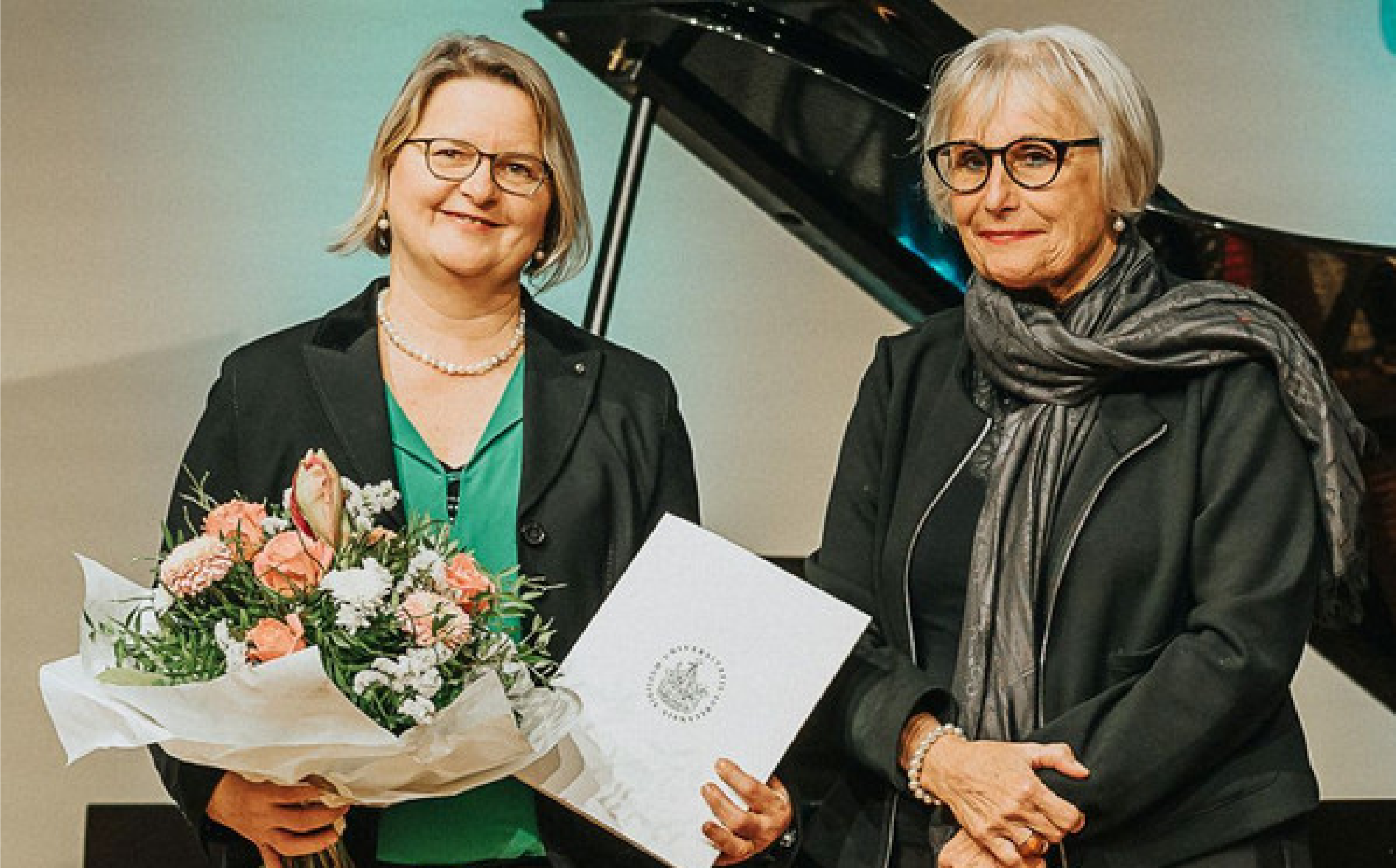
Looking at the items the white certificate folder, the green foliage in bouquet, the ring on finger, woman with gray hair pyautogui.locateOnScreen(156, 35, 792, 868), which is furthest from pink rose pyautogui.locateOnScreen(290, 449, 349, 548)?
the ring on finger

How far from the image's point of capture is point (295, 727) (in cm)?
193

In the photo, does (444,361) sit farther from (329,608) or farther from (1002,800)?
(1002,800)

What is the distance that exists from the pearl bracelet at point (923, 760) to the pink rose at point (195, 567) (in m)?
0.79

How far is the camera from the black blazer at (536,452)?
7.54 feet

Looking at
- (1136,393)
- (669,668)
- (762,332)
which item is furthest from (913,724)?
(762,332)

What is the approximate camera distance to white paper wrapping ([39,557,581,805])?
190 centimetres

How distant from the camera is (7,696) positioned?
4305 mm

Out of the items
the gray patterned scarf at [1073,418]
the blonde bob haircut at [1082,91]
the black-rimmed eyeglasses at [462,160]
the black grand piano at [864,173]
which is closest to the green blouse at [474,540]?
the black-rimmed eyeglasses at [462,160]

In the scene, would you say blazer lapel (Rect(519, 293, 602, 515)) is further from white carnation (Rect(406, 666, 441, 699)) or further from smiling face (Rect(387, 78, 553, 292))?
white carnation (Rect(406, 666, 441, 699))

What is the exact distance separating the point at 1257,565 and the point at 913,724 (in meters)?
0.42

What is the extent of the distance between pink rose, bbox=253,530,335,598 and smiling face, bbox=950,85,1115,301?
0.89 m

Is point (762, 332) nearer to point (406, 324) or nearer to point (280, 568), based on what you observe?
point (406, 324)

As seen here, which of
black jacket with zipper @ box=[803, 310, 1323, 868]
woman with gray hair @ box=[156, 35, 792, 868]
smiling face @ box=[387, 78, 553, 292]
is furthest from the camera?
smiling face @ box=[387, 78, 553, 292]

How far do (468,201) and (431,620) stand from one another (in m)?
0.61
